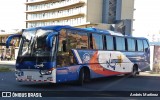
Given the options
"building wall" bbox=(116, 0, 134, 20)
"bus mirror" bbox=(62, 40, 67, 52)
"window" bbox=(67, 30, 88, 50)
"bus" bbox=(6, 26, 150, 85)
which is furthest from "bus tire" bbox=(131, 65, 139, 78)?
"building wall" bbox=(116, 0, 134, 20)

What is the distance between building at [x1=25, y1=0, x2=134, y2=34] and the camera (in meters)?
75.0

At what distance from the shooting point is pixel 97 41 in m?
19.2

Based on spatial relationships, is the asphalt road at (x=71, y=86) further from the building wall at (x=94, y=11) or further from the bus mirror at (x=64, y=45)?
the building wall at (x=94, y=11)

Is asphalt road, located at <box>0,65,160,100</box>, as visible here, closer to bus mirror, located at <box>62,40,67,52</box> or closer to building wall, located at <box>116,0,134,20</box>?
bus mirror, located at <box>62,40,67,52</box>

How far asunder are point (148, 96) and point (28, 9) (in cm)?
9155

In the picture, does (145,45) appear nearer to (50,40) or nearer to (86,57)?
(86,57)

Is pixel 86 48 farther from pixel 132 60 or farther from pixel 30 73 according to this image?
pixel 132 60

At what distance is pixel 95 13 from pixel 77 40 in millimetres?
60719

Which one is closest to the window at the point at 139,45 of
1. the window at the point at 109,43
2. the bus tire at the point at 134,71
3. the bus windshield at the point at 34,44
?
the bus tire at the point at 134,71

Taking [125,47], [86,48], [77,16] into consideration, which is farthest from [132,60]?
[77,16]

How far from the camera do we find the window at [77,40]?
16.6m

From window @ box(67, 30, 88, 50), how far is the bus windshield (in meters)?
1.25

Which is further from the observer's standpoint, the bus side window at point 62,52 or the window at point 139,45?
the window at point 139,45

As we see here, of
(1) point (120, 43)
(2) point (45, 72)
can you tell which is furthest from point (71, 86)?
(1) point (120, 43)
